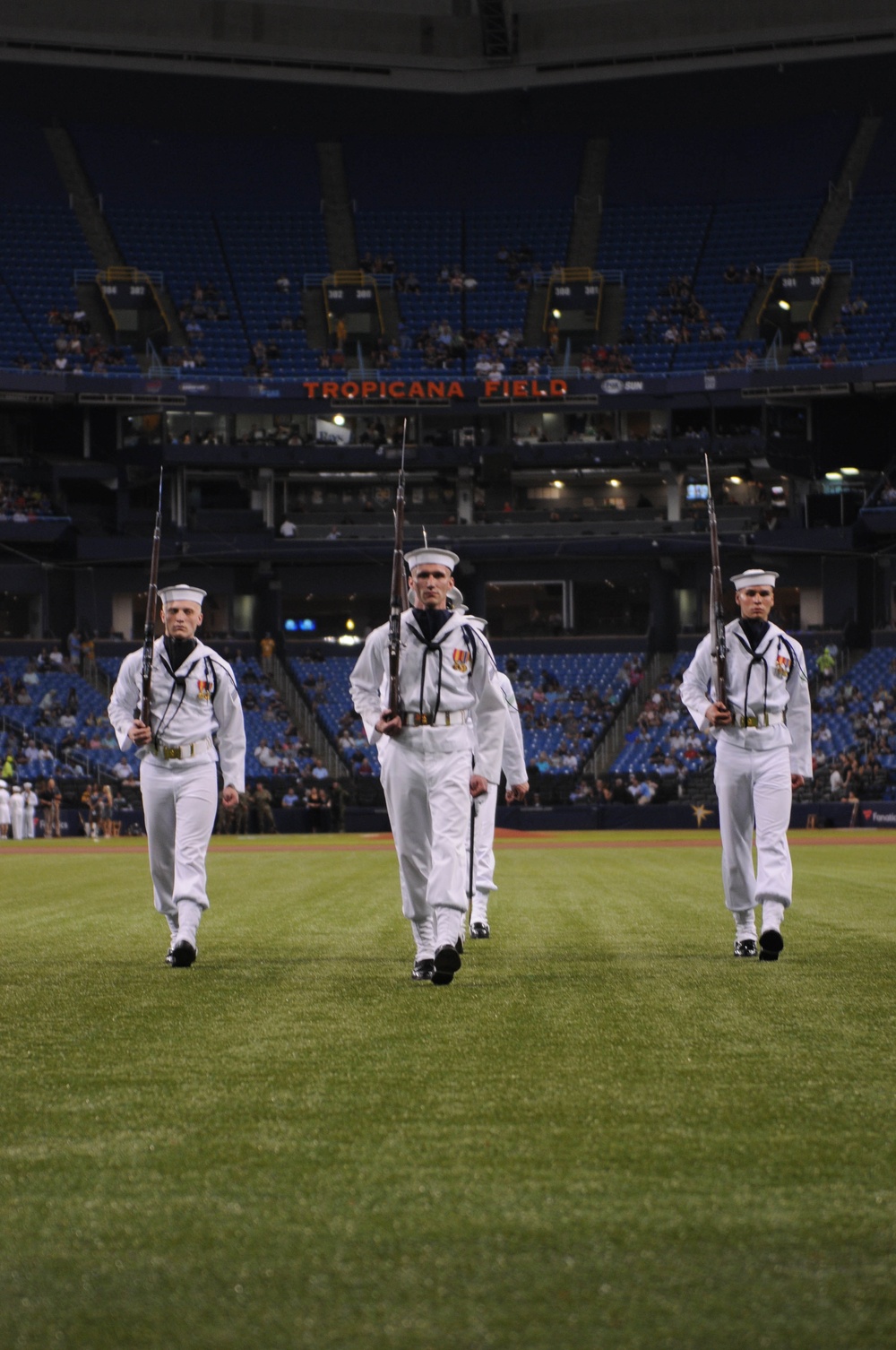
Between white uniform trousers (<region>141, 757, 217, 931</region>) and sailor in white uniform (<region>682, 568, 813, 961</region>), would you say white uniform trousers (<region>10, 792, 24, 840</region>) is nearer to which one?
white uniform trousers (<region>141, 757, 217, 931</region>)

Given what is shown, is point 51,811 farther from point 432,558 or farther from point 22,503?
point 432,558

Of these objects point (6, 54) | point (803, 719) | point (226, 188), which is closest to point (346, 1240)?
point (803, 719)

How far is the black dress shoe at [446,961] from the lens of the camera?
8.94 m

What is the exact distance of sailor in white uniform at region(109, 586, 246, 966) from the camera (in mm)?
10742

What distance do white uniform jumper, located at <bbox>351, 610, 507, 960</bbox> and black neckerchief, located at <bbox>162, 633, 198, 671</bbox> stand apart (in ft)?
6.50

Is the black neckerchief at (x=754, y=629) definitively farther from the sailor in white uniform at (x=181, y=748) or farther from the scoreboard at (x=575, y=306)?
the scoreboard at (x=575, y=306)

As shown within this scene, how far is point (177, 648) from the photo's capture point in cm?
1127

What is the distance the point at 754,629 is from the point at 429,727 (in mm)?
3178

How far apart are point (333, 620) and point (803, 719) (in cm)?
4940

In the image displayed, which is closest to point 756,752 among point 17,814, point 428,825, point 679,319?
point 428,825

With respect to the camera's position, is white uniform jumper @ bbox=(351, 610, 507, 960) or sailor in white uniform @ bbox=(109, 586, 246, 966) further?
sailor in white uniform @ bbox=(109, 586, 246, 966)

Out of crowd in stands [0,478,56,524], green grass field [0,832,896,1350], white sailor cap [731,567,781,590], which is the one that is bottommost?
green grass field [0,832,896,1350]

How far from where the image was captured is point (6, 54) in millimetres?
56031

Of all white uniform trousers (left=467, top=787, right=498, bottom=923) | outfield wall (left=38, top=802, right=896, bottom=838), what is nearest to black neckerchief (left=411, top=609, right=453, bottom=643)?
white uniform trousers (left=467, top=787, right=498, bottom=923)
